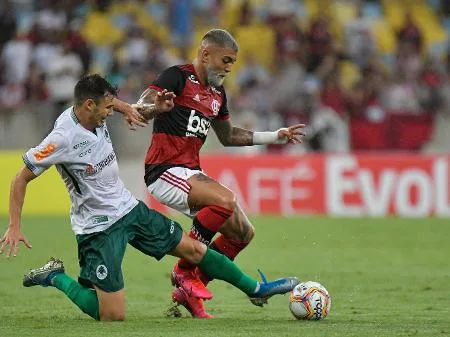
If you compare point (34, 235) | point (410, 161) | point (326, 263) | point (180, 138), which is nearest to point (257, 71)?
point (410, 161)

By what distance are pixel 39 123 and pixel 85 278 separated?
11065 mm

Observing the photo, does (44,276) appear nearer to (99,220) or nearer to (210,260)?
(99,220)

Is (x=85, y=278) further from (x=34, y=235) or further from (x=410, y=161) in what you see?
(x=410, y=161)

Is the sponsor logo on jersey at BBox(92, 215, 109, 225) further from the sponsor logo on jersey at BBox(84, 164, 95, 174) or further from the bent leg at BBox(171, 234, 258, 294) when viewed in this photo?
the bent leg at BBox(171, 234, 258, 294)

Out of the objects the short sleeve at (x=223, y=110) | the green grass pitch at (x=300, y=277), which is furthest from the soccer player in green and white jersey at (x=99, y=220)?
the short sleeve at (x=223, y=110)

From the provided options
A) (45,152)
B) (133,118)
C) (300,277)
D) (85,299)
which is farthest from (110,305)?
(300,277)

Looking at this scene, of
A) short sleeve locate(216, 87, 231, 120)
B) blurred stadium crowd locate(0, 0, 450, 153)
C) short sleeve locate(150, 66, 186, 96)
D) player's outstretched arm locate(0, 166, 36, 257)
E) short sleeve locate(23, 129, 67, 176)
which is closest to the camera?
player's outstretched arm locate(0, 166, 36, 257)

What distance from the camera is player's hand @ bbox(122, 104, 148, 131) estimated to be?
26.3 ft

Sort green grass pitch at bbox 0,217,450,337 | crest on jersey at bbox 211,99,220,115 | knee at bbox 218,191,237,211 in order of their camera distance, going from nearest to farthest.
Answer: green grass pitch at bbox 0,217,450,337, knee at bbox 218,191,237,211, crest on jersey at bbox 211,99,220,115

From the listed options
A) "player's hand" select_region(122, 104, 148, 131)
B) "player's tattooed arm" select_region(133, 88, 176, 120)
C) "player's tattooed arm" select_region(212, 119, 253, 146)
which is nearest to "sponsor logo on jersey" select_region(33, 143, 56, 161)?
"player's hand" select_region(122, 104, 148, 131)

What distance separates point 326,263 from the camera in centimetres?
1243

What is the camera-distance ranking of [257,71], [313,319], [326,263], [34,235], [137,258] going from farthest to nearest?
[257,71] < [34,235] < [137,258] < [326,263] < [313,319]

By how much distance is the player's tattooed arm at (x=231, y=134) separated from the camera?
31.1 ft

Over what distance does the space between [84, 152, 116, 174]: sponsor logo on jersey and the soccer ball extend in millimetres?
Answer: 1601
